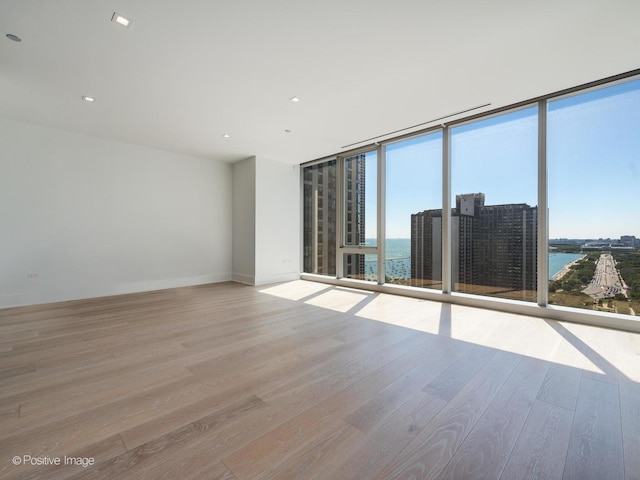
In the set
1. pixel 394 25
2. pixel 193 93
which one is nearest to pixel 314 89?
pixel 394 25

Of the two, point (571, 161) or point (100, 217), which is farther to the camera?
point (100, 217)

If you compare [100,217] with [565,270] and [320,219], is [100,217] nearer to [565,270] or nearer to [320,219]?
[320,219]

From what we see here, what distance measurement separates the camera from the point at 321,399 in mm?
1883

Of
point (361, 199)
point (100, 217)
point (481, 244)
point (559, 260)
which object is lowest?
point (559, 260)

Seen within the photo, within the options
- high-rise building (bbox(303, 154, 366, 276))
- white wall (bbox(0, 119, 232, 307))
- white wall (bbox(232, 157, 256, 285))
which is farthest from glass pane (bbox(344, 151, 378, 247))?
white wall (bbox(0, 119, 232, 307))

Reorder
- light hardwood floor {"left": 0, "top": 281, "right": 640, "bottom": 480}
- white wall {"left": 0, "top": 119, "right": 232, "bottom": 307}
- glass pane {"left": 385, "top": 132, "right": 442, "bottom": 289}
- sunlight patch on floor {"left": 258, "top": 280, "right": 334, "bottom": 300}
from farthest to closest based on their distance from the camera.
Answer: sunlight patch on floor {"left": 258, "top": 280, "right": 334, "bottom": 300}, glass pane {"left": 385, "top": 132, "right": 442, "bottom": 289}, white wall {"left": 0, "top": 119, "right": 232, "bottom": 307}, light hardwood floor {"left": 0, "top": 281, "right": 640, "bottom": 480}

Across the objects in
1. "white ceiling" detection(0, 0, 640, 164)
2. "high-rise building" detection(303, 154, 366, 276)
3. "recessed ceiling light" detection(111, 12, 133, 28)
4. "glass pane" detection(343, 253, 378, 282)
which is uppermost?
"white ceiling" detection(0, 0, 640, 164)

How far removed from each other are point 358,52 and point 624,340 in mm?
3950

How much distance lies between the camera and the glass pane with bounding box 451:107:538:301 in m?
3.91

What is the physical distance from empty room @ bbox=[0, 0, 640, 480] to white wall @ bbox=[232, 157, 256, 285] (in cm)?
10

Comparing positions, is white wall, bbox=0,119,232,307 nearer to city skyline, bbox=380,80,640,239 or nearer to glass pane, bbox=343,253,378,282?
glass pane, bbox=343,253,378,282

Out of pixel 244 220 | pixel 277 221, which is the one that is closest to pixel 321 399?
pixel 277 221

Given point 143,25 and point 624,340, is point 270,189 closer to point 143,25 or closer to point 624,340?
point 143,25

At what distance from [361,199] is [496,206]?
98.7 inches
